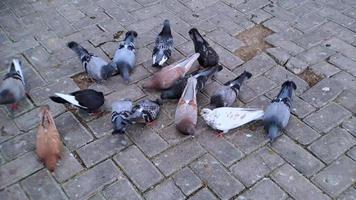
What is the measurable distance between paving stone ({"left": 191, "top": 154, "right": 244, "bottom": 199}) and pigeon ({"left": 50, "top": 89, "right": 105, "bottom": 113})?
1163mm

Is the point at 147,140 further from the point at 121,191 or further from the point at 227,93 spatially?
the point at 227,93

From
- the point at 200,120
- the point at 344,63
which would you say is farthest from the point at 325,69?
the point at 200,120

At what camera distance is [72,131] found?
433 centimetres

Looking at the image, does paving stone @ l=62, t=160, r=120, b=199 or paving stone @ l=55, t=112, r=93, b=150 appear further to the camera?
paving stone @ l=55, t=112, r=93, b=150

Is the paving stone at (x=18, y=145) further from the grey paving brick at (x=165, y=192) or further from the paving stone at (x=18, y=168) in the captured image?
the grey paving brick at (x=165, y=192)

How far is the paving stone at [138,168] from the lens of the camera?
3.88 metres

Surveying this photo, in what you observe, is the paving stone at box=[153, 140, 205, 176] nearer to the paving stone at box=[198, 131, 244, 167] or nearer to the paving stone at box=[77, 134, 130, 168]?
the paving stone at box=[198, 131, 244, 167]

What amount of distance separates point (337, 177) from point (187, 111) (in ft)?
4.95

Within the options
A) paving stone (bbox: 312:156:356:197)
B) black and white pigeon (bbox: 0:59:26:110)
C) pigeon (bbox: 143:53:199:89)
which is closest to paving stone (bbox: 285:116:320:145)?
paving stone (bbox: 312:156:356:197)

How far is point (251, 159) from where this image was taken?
411 centimetres

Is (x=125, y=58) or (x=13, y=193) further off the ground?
(x=125, y=58)

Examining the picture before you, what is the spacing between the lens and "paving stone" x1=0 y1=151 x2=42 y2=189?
386cm

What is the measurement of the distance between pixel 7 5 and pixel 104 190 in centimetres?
361

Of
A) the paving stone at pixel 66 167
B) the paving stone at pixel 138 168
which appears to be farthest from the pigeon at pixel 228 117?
the paving stone at pixel 66 167
